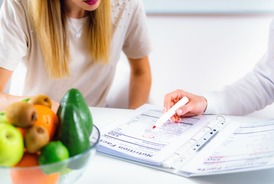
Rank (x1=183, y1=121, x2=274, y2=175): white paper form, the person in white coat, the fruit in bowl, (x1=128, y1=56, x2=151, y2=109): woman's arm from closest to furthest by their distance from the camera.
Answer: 1. the fruit in bowl
2. (x1=183, y1=121, x2=274, y2=175): white paper form
3. the person in white coat
4. (x1=128, y1=56, x2=151, y2=109): woman's arm

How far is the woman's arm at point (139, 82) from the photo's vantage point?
122 cm

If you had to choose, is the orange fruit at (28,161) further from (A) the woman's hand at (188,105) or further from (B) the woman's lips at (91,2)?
(B) the woman's lips at (91,2)

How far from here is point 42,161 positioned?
441 mm

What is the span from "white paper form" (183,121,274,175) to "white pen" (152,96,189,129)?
12 cm

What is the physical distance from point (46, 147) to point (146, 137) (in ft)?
0.96

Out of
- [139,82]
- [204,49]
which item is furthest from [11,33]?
[204,49]

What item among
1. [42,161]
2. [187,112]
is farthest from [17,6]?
[42,161]

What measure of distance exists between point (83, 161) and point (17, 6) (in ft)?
2.09

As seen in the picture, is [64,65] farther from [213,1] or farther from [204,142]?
[213,1]

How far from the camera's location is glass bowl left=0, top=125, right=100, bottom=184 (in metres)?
0.44

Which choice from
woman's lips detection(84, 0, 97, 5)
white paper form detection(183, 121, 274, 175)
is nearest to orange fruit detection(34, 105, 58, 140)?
white paper form detection(183, 121, 274, 175)

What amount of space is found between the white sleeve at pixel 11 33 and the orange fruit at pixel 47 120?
511 millimetres

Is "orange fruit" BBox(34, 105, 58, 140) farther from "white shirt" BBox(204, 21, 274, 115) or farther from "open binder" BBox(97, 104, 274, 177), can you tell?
"white shirt" BBox(204, 21, 274, 115)

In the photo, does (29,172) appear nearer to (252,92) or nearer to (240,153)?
(240,153)
